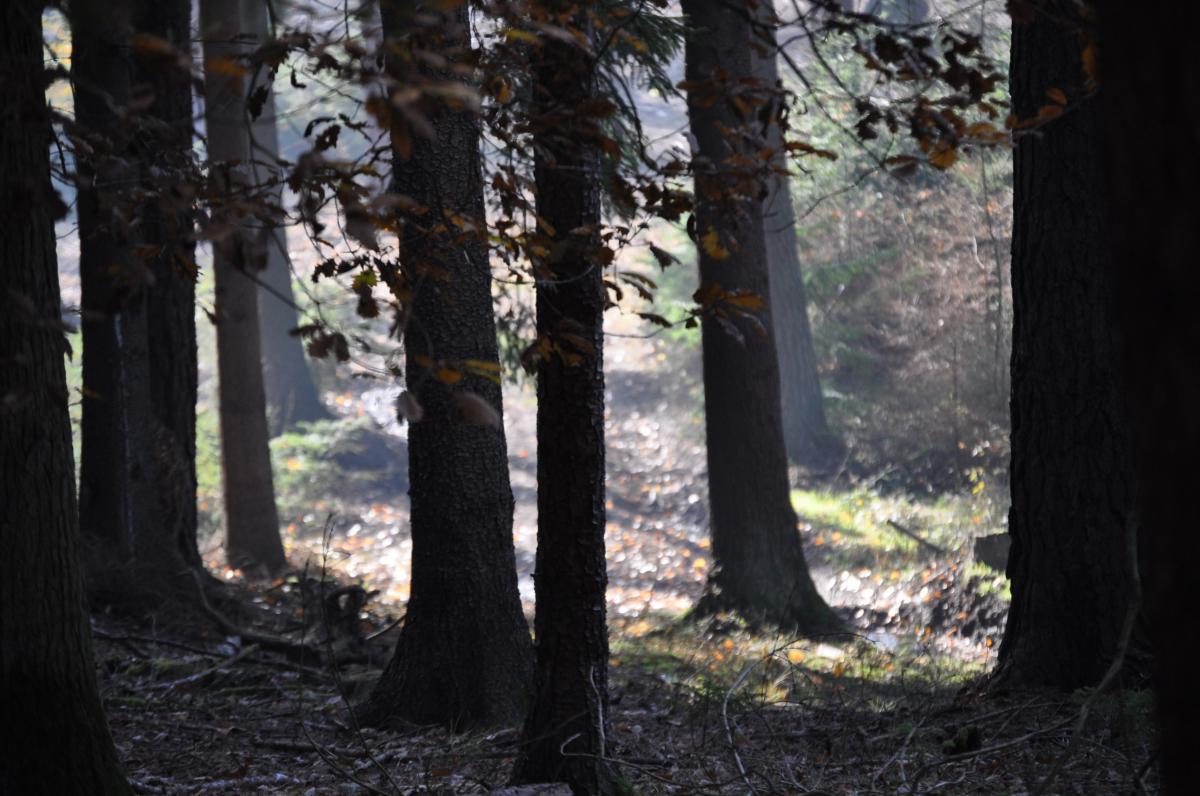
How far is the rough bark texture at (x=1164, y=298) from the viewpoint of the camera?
177 centimetres

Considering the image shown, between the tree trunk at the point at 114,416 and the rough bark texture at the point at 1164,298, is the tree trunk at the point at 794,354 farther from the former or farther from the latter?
the rough bark texture at the point at 1164,298

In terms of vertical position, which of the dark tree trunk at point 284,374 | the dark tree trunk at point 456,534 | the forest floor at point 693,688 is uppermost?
the dark tree trunk at point 284,374

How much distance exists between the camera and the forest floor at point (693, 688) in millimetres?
5062

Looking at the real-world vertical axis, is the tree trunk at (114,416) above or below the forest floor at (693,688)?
above

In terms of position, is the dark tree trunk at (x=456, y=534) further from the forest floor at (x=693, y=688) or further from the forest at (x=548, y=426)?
the forest floor at (x=693, y=688)

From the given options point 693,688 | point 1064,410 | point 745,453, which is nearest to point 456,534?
point 693,688

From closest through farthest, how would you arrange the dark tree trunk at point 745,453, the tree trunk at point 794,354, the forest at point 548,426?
the forest at point 548,426
the dark tree trunk at point 745,453
the tree trunk at point 794,354

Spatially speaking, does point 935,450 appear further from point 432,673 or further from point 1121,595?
point 432,673


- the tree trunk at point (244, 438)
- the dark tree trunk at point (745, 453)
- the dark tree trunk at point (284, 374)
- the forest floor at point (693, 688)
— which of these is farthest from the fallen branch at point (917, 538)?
the dark tree trunk at point (284, 374)

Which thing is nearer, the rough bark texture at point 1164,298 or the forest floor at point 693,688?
the rough bark texture at point 1164,298

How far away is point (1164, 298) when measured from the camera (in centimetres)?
179

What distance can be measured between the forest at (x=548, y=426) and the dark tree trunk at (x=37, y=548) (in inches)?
0.5

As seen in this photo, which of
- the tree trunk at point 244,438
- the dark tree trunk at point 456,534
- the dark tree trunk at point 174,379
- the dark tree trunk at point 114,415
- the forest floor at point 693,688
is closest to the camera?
the forest floor at point 693,688

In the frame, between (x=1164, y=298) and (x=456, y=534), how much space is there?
4958mm
